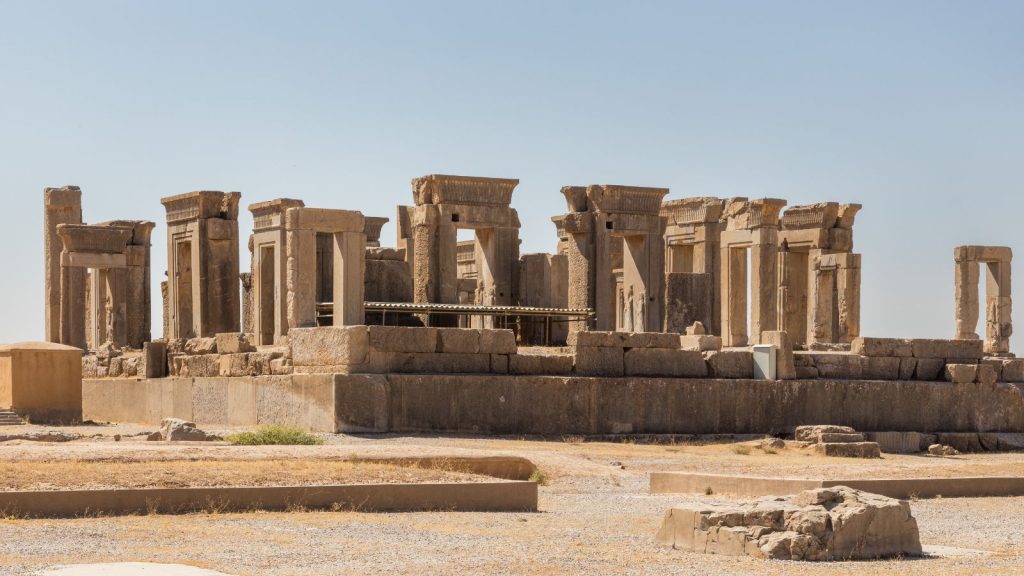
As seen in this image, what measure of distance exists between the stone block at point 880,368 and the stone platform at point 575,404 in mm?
291

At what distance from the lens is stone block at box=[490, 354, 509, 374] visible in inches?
869

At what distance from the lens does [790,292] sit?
3759 cm

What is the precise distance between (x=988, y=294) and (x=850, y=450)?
1896 centimetres

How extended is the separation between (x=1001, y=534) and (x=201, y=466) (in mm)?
6663

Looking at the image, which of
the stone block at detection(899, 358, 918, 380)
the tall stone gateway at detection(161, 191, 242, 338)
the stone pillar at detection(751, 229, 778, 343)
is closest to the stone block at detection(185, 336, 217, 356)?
the tall stone gateway at detection(161, 191, 242, 338)

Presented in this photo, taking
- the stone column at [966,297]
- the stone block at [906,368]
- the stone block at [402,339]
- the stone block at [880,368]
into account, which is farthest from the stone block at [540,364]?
the stone column at [966,297]

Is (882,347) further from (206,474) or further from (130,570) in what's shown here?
(130,570)

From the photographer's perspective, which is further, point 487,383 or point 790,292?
point 790,292

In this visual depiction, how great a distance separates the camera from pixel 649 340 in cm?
2314

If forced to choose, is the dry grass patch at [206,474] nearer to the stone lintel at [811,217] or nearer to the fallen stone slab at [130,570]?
the fallen stone slab at [130,570]

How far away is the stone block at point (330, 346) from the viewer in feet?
69.6

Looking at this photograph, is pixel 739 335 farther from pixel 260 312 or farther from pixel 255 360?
pixel 255 360

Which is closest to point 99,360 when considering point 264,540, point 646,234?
point 646,234

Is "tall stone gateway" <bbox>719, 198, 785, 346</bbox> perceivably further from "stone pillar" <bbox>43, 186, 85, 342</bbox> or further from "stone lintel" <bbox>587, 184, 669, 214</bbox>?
"stone pillar" <bbox>43, 186, 85, 342</bbox>
